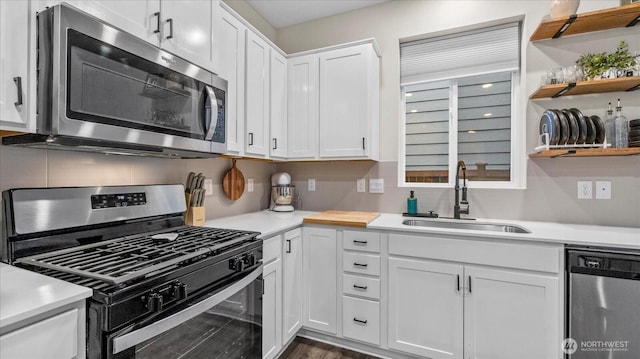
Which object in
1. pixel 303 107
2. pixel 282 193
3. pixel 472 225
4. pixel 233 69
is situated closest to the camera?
pixel 233 69

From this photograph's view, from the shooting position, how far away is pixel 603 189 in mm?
1999

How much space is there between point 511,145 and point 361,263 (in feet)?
5.04

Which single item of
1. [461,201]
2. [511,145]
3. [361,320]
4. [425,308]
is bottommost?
[361,320]

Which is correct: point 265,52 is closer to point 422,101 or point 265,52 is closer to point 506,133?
point 422,101

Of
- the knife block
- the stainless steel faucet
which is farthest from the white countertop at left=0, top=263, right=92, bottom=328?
the stainless steel faucet

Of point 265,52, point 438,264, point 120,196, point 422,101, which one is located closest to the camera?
point 120,196

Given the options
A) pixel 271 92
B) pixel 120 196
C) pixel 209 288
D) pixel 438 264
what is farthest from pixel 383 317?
pixel 271 92

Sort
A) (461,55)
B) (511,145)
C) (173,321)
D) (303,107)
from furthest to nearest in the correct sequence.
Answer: (303,107) → (461,55) → (511,145) → (173,321)

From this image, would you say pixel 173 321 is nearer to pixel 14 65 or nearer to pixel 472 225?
pixel 14 65

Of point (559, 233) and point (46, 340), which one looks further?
point (559, 233)

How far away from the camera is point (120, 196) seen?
1.46 m

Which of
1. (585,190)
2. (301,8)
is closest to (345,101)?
(301,8)

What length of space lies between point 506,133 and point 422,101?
2.38 ft

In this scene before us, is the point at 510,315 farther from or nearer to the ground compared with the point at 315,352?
farther from the ground
